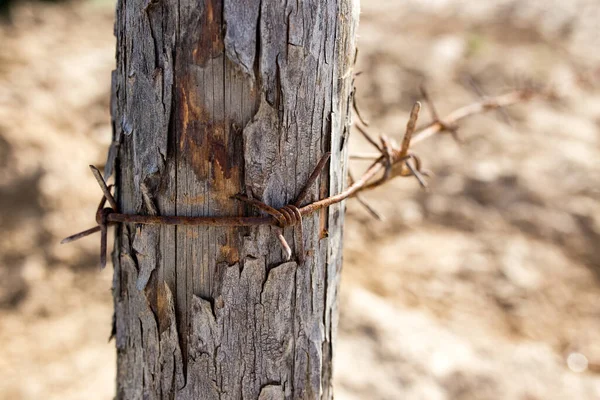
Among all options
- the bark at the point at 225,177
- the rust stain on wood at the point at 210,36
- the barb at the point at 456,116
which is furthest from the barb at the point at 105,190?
the barb at the point at 456,116

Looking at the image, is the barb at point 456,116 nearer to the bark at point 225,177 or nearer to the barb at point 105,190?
the bark at point 225,177

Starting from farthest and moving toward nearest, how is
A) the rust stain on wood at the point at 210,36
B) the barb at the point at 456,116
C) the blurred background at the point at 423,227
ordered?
the blurred background at the point at 423,227 → the barb at the point at 456,116 → the rust stain on wood at the point at 210,36

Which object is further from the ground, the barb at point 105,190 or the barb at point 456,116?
the barb at point 456,116

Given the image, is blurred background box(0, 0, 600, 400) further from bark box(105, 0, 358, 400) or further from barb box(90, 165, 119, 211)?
barb box(90, 165, 119, 211)

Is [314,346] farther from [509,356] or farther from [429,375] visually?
[509,356]

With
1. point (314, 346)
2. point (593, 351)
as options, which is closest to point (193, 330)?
point (314, 346)

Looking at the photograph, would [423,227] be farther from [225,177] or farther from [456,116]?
[225,177]
